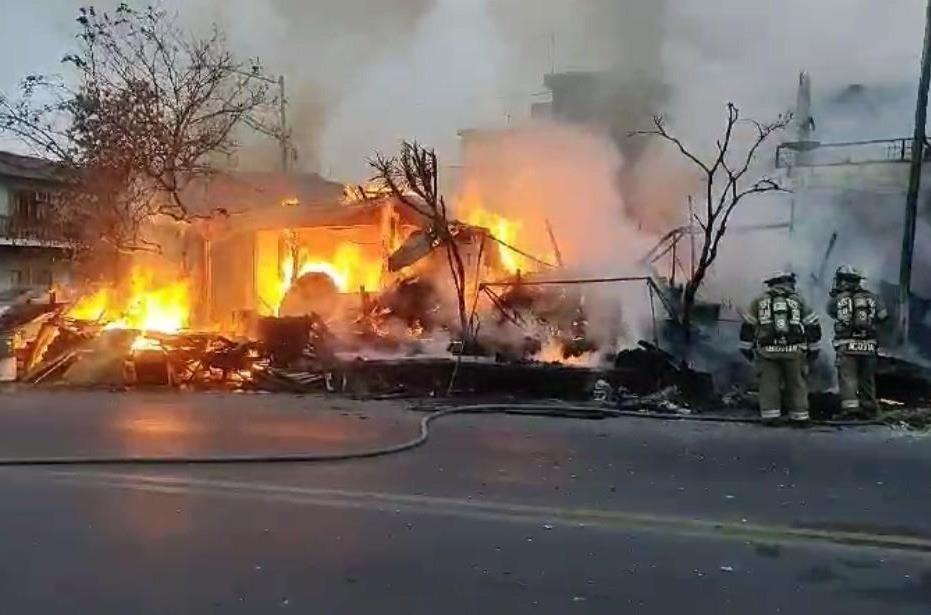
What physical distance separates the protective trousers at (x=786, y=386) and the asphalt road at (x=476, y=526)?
2.86 feet

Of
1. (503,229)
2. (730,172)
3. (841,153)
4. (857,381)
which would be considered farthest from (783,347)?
(503,229)

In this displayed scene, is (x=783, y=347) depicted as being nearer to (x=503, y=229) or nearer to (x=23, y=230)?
(x=503, y=229)

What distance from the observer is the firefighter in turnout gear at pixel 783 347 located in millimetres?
9359

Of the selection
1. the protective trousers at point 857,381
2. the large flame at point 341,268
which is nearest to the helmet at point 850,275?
the protective trousers at point 857,381

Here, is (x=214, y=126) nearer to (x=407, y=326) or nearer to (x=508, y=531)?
(x=407, y=326)

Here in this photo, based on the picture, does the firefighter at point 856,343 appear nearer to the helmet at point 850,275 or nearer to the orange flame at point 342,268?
the helmet at point 850,275

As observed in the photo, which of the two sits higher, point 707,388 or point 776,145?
point 776,145

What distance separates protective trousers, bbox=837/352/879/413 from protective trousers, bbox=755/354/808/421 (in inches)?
17.1

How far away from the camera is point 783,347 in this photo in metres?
9.34

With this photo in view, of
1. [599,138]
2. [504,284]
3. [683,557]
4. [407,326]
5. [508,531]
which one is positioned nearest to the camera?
[683,557]

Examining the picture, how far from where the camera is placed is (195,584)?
13.4 feet

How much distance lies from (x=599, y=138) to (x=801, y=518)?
13.6 metres

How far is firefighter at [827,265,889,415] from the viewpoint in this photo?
956 cm

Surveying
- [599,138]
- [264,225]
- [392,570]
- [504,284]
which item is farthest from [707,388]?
[264,225]
